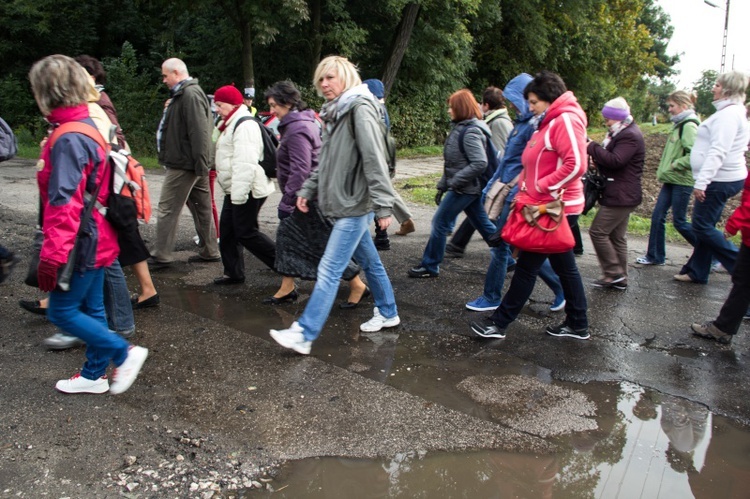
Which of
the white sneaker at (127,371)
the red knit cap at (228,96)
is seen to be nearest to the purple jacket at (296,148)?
the red knit cap at (228,96)

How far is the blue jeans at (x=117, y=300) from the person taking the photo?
4250 mm

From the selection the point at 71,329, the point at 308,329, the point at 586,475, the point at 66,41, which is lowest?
the point at 586,475

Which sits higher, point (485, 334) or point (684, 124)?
point (684, 124)

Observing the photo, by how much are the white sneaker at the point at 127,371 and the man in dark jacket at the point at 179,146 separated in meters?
2.78

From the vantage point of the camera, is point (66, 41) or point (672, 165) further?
point (66, 41)

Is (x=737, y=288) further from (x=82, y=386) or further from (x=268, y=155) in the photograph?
(x=82, y=386)

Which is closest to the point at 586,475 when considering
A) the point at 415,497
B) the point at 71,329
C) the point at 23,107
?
the point at 415,497

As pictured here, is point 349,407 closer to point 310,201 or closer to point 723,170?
point 310,201

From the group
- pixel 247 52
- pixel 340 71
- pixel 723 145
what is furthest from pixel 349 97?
pixel 247 52

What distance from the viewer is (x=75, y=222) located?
328 cm

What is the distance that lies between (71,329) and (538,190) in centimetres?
304

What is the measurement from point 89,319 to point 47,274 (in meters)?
0.38

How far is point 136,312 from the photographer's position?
5133mm

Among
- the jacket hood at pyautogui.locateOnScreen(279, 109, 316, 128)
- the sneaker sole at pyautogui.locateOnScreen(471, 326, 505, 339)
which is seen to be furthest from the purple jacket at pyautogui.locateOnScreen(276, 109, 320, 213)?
the sneaker sole at pyautogui.locateOnScreen(471, 326, 505, 339)
